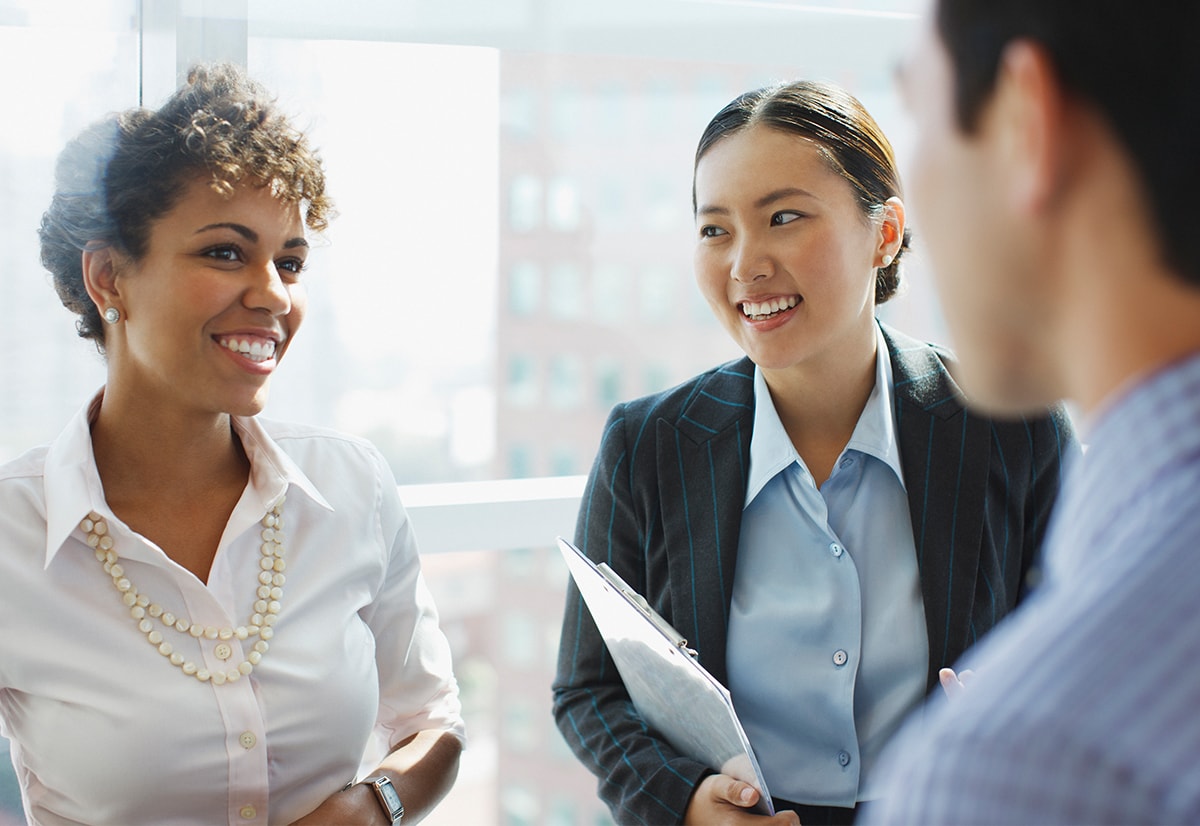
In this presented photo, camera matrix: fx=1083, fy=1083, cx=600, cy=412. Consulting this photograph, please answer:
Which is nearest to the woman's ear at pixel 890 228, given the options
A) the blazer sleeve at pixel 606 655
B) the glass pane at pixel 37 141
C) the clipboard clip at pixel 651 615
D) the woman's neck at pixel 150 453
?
the blazer sleeve at pixel 606 655

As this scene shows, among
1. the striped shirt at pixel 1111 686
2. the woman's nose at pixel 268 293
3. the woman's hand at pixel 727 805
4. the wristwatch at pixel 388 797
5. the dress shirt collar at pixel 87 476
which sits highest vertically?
the woman's nose at pixel 268 293

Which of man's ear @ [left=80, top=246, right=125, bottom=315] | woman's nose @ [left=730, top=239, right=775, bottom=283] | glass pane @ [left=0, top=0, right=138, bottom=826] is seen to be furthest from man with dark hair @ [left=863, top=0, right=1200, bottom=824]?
glass pane @ [left=0, top=0, right=138, bottom=826]

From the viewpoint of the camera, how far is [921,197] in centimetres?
69

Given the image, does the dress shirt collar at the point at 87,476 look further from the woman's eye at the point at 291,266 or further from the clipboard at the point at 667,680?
the clipboard at the point at 667,680

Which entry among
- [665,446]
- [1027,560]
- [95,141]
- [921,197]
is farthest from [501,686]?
[921,197]

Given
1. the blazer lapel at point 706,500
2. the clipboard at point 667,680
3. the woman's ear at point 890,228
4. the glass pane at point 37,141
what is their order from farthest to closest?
1. the glass pane at point 37,141
2. the woman's ear at point 890,228
3. the blazer lapel at point 706,500
4. the clipboard at point 667,680

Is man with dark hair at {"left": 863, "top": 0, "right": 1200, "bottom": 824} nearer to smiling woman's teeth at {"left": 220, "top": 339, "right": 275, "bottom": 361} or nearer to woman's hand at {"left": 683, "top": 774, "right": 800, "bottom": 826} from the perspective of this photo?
woman's hand at {"left": 683, "top": 774, "right": 800, "bottom": 826}

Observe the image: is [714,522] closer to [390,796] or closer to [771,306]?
[771,306]

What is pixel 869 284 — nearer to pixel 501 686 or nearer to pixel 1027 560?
pixel 1027 560

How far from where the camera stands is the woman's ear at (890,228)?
1.84 meters

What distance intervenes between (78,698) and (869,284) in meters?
1.35

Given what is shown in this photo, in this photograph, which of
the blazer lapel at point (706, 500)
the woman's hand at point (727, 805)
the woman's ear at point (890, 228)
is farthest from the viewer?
the woman's ear at point (890, 228)

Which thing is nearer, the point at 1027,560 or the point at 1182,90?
the point at 1182,90

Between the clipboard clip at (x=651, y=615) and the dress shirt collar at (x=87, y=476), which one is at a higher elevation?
the dress shirt collar at (x=87, y=476)
